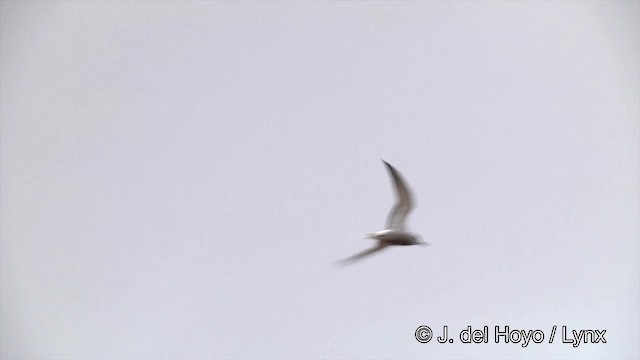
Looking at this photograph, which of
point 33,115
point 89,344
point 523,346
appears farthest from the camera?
point 33,115

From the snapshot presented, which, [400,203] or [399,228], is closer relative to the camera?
[400,203]

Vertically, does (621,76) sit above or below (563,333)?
above

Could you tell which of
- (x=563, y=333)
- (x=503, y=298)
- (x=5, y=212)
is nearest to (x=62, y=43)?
(x=5, y=212)

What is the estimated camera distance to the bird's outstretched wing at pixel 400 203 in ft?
10.5

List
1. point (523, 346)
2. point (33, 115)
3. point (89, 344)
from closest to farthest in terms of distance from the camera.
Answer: point (523, 346)
point (89, 344)
point (33, 115)

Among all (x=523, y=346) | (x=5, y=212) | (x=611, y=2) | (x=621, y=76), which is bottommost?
(x=523, y=346)

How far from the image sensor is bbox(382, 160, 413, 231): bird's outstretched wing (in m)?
3.19

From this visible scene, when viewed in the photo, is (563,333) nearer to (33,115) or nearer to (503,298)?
(503,298)

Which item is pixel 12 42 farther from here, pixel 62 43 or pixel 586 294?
pixel 586 294

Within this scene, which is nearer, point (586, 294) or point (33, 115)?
point (586, 294)

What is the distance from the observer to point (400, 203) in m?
3.26

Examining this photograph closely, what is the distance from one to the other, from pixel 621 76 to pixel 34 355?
2926 millimetres

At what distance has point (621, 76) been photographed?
4387 mm

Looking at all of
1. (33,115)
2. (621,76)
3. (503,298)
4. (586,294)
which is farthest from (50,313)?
(621,76)
